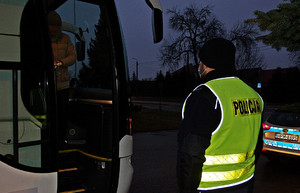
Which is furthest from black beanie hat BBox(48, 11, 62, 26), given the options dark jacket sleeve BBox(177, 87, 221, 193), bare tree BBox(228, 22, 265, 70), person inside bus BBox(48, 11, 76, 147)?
bare tree BBox(228, 22, 265, 70)

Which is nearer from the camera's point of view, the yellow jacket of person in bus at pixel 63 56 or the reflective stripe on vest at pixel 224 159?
the reflective stripe on vest at pixel 224 159

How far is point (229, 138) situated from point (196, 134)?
263 millimetres

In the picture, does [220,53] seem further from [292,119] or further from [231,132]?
[292,119]

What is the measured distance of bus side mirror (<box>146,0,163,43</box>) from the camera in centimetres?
295

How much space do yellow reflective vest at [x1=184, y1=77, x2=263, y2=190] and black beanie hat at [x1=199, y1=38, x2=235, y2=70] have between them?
0.10 meters

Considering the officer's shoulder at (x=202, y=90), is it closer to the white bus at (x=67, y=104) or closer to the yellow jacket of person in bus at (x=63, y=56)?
the white bus at (x=67, y=104)

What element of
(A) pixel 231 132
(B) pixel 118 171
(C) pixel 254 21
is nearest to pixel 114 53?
(B) pixel 118 171

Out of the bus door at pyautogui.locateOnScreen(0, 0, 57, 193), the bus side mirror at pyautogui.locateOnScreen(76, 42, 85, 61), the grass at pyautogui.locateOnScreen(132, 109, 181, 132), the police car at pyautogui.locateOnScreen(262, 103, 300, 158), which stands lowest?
the grass at pyautogui.locateOnScreen(132, 109, 181, 132)

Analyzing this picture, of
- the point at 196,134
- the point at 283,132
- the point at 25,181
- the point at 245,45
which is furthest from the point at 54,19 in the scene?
the point at 245,45

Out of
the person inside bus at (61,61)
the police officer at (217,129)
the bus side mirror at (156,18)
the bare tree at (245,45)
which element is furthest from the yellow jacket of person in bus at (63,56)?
the bare tree at (245,45)

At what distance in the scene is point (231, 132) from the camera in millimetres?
1954

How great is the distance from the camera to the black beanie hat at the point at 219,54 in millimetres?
2027

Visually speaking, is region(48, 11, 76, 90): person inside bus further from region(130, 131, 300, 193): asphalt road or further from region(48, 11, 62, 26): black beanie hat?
region(130, 131, 300, 193): asphalt road

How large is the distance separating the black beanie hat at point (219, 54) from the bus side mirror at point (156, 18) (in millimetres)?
1009
